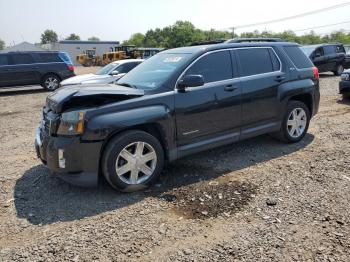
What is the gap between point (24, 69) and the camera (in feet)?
48.6

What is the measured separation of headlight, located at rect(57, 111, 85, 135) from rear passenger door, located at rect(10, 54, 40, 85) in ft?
40.1

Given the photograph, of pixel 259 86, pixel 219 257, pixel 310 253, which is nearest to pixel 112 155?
pixel 219 257

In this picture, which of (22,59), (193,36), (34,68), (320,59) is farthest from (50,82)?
(193,36)

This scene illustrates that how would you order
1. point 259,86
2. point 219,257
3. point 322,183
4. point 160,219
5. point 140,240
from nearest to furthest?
point 219,257 < point 140,240 < point 160,219 < point 322,183 < point 259,86

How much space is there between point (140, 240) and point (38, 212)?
4.41 feet

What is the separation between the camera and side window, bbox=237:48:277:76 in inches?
207

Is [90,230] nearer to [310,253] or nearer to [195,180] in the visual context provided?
[195,180]

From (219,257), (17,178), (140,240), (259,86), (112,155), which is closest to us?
(219,257)

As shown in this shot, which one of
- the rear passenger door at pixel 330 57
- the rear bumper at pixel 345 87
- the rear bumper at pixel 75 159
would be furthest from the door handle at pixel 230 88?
the rear passenger door at pixel 330 57

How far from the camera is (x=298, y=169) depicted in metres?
4.88

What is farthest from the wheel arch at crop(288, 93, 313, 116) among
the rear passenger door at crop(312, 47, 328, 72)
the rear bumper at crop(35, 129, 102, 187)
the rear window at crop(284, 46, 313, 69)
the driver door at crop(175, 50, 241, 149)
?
A: the rear passenger door at crop(312, 47, 328, 72)

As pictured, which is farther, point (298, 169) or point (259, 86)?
point (259, 86)

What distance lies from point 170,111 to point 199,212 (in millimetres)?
1351

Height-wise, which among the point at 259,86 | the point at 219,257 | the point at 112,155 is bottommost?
the point at 219,257
